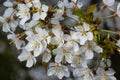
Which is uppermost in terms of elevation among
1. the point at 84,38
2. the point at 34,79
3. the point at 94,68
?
the point at 84,38

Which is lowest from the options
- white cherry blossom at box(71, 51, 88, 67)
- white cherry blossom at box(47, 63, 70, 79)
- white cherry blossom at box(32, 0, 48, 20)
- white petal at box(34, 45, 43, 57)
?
white cherry blossom at box(47, 63, 70, 79)

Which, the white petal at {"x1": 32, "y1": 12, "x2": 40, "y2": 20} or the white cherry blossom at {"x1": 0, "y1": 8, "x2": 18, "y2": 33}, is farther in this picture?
the white cherry blossom at {"x1": 0, "y1": 8, "x2": 18, "y2": 33}

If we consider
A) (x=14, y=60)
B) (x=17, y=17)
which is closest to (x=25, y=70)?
(x=14, y=60)

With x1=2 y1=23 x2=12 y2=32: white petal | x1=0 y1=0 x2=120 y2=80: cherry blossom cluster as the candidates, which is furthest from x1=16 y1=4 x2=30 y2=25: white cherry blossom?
x1=2 y1=23 x2=12 y2=32: white petal

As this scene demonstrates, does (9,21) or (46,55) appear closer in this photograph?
(46,55)

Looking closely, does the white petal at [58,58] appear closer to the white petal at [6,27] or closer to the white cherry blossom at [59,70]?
the white cherry blossom at [59,70]

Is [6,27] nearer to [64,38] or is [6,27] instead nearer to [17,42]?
[17,42]

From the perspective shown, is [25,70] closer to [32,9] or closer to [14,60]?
[14,60]

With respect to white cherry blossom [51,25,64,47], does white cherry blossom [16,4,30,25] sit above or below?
above

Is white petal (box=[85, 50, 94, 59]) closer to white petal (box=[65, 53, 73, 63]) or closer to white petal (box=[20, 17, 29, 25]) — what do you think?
white petal (box=[65, 53, 73, 63])

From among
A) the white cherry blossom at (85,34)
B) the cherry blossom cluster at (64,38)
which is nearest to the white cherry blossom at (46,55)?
the cherry blossom cluster at (64,38)

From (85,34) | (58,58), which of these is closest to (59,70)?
(58,58)
